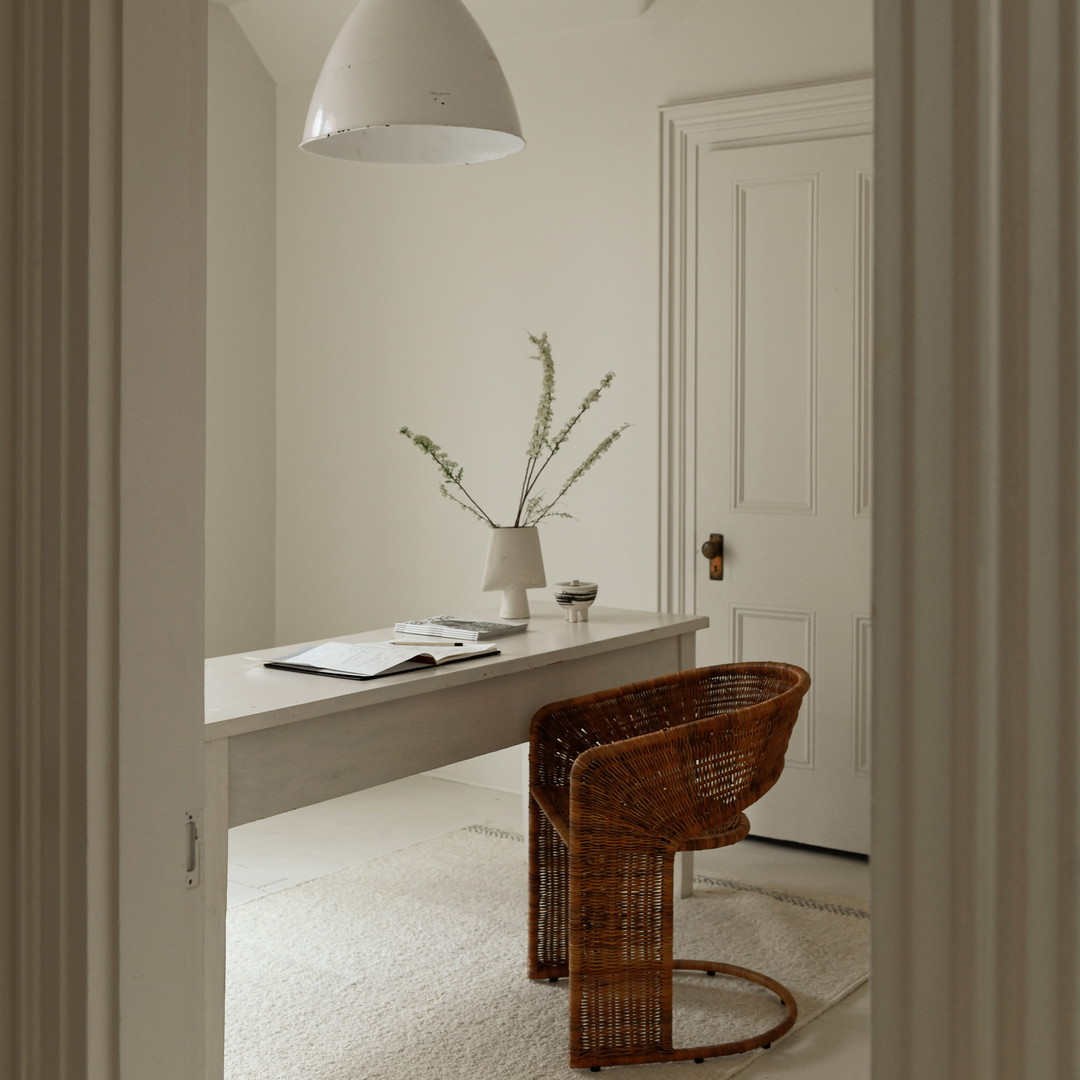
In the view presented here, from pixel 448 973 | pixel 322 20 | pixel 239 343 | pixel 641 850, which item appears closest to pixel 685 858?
pixel 448 973

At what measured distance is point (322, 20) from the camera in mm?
4500

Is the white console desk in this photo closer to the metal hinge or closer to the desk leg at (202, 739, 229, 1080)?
the desk leg at (202, 739, 229, 1080)

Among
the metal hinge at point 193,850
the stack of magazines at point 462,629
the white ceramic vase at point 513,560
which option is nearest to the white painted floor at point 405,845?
the stack of magazines at point 462,629

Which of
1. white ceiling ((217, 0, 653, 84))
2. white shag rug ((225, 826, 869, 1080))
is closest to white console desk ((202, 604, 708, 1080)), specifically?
white shag rug ((225, 826, 869, 1080))

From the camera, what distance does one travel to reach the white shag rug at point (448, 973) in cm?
248

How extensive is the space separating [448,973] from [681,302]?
7.24ft

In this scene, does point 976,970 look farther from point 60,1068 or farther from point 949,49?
point 60,1068

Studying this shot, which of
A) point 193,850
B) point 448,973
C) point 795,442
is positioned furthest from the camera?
point 795,442

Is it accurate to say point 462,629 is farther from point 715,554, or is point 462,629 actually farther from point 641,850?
point 715,554

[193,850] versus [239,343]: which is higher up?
[239,343]

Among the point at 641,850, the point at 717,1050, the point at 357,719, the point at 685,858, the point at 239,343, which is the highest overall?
the point at 239,343

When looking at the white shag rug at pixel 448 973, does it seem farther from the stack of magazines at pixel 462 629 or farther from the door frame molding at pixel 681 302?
the door frame molding at pixel 681 302

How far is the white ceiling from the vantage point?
404cm

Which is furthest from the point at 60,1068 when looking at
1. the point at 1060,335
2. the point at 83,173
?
the point at 1060,335
